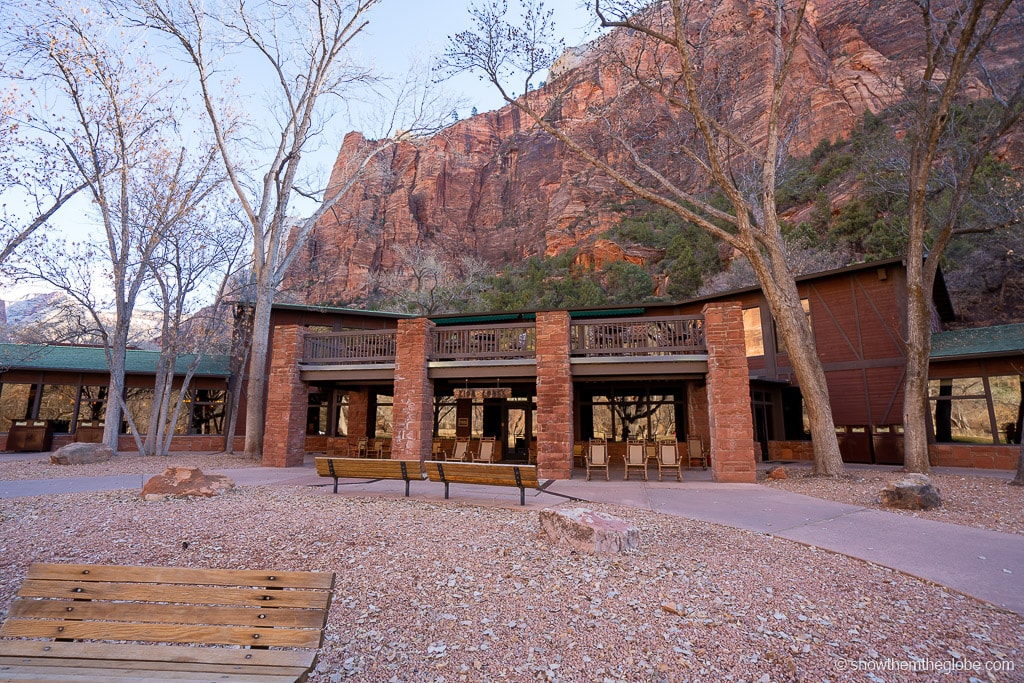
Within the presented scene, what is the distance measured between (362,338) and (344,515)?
8.52 m

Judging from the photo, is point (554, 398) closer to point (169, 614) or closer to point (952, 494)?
point (952, 494)

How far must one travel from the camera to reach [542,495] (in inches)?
358

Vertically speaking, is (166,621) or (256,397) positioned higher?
(256,397)

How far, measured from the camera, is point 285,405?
14.0 m

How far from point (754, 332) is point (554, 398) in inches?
468

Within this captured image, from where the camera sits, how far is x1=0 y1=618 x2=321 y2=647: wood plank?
2498 millimetres

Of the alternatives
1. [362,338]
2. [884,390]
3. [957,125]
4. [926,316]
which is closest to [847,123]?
A: [957,125]

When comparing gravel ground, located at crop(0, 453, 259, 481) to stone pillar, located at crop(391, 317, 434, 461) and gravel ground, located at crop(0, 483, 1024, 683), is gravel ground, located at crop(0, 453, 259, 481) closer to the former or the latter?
stone pillar, located at crop(391, 317, 434, 461)

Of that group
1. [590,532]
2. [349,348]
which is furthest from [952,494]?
[349,348]

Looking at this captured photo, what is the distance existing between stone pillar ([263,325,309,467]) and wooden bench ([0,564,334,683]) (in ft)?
39.3

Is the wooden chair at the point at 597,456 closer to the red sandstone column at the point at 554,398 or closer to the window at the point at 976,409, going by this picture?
the red sandstone column at the point at 554,398

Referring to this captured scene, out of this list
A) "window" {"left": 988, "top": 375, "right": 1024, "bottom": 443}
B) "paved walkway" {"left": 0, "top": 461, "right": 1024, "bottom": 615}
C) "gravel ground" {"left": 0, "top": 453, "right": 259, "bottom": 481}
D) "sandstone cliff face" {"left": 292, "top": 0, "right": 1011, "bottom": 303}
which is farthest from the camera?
"sandstone cliff face" {"left": 292, "top": 0, "right": 1011, "bottom": 303}

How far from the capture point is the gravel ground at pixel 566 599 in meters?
3.12

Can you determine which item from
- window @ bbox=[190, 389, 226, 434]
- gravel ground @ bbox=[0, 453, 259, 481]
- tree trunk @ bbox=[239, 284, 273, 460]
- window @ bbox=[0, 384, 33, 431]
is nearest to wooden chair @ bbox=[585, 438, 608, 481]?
gravel ground @ bbox=[0, 453, 259, 481]
